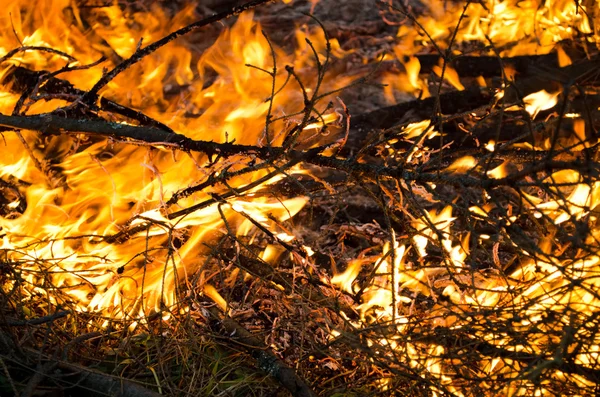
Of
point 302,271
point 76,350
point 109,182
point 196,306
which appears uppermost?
point 109,182

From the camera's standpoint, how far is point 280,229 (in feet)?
9.81

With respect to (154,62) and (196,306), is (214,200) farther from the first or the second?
(154,62)

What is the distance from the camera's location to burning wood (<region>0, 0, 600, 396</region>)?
1866 millimetres

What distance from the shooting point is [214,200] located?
2305mm

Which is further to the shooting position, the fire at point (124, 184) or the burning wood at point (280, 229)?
the fire at point (124, 184)

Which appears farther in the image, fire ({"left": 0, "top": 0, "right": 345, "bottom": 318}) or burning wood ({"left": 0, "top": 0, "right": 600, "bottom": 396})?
fire ({"left": 0, "top": 0, "right": 345, "bottom": 318})

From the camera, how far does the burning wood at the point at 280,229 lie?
1866 millimetres

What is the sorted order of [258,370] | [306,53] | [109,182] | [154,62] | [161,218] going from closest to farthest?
[258,370], [161,218], [109,182], [154,62], [306,53]

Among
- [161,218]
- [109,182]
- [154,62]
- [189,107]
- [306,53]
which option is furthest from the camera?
[306,53]

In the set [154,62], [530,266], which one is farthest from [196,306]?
[154,62]

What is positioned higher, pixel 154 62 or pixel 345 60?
pixel 345 60

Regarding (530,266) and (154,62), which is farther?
(154,62)

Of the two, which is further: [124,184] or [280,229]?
[280,229]

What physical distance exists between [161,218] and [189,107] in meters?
1.51
